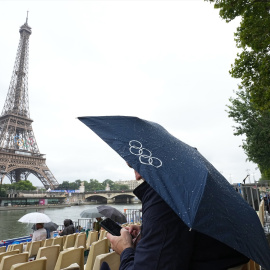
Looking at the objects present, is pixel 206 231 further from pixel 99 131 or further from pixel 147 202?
pixel 99 131

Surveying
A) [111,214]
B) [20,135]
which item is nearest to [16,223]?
[111,214]

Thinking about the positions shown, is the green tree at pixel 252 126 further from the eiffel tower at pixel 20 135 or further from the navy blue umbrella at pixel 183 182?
the eiffel tower at pixel 20 135

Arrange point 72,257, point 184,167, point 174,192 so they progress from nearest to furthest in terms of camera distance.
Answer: point 174,192 → point 184,167 → point 72,257

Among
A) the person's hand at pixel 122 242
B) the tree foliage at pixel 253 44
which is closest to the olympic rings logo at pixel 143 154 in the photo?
the person's hand at pixel 122 242

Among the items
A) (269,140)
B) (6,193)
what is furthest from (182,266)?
(6,193)

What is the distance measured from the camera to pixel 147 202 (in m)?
1.21

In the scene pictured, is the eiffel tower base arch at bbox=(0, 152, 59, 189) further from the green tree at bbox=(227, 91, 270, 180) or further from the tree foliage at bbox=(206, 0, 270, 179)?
the tree foliage at bbox=(206, 0, 270, 179)

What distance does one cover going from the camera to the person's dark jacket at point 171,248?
1.02 metres

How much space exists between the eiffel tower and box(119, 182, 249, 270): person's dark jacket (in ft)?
184

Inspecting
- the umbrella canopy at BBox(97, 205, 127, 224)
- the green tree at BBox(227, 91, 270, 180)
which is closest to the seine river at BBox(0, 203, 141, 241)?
the umbrella canopy at BBox(97, 205, 127, 224)

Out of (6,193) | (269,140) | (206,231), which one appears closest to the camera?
(206,231)

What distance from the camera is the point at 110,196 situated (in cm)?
6975

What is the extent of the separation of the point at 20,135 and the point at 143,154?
62.2 metres

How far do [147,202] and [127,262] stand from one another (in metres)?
0.31
